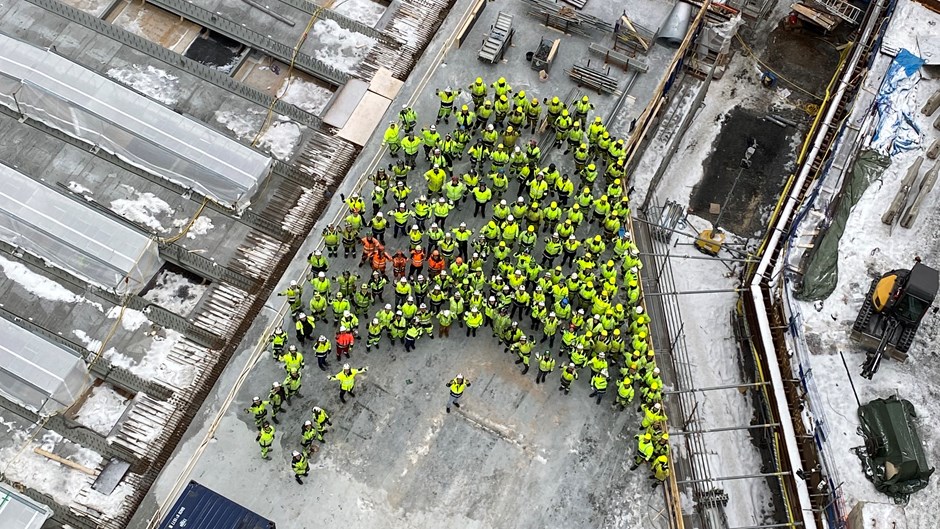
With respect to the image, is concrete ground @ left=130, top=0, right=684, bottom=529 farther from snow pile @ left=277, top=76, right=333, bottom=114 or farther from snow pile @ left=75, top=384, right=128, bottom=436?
snow pile @ left=277, top=76, right=333, bottom=114

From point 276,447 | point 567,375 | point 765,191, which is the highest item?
point 765,191

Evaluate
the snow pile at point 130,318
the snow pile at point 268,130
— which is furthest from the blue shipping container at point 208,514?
the snow pile at point 268,130

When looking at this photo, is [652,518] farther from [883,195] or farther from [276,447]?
[883,195]

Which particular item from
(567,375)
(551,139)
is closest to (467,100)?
(551,139)

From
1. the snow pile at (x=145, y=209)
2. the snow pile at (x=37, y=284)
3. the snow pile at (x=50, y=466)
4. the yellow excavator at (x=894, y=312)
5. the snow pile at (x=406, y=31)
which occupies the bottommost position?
the snow pile at (x=50, y=466)

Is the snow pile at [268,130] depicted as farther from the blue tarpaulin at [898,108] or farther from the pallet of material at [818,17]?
the pallet of material at [818,17]

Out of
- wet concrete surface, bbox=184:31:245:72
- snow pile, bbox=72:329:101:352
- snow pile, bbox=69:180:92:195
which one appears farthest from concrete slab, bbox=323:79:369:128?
snow pile, bbox=72:329:101:352
